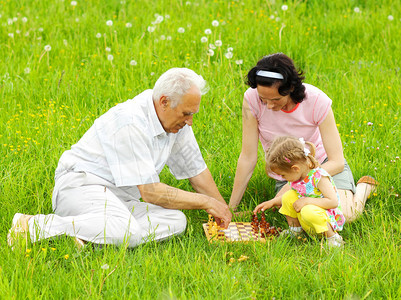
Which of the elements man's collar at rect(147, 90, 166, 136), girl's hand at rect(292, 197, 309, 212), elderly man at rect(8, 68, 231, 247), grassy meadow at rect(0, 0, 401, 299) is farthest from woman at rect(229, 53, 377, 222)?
man's collar at rect(147, 90, 166, 136)

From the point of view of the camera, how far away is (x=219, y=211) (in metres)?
4.25

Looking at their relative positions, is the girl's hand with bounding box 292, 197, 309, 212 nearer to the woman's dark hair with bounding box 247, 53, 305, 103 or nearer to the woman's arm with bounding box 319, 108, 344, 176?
the woman's arm with bounding box 319, 108, 344, 176

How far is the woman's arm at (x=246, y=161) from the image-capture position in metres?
4.76

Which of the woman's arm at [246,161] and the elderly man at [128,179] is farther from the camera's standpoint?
the woman's arm at [246,161]

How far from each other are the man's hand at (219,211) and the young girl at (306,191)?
0.43 m

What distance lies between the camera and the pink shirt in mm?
4504

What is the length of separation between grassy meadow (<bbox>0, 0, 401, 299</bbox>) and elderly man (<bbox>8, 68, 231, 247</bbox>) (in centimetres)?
12

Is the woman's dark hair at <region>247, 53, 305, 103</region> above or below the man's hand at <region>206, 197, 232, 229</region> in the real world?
above

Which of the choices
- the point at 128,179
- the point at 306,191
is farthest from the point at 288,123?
the point at 128,179


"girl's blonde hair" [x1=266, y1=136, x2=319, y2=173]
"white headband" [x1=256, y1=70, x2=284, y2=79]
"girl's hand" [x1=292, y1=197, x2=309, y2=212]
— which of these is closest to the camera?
"girl's blonde hair" [x1=266, y1=136, x2=319, y2=173]

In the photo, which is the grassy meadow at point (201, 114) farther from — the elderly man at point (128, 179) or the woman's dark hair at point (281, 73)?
the woman's dark hair at point (281, 73)

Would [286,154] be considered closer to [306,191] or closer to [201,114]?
[306,191]

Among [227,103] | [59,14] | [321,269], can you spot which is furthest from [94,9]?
[321,269]

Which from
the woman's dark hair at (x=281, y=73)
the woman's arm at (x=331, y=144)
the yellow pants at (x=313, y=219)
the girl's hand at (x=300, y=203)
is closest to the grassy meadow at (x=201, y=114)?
the yellow pants at (x=313, y=219)
